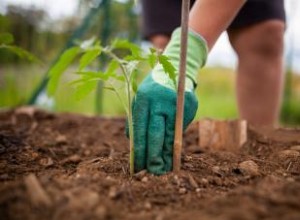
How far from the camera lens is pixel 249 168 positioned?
3.86 feet

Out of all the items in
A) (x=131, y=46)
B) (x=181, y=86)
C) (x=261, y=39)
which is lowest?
(x=181, y=86)

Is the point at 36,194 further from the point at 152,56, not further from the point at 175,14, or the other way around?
the point at 175,14

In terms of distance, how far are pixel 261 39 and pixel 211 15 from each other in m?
0.99

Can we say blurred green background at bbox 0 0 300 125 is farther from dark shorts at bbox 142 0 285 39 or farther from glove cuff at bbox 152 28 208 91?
glove cuff at bbox 152 28 208 91

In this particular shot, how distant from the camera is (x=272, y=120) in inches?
98.7

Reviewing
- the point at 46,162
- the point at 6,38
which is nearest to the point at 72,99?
the point at 46,162

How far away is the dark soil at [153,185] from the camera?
2.71ft

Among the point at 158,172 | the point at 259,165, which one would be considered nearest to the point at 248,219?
the point at 158,172

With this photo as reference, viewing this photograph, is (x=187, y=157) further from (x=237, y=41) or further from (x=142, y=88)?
(x=237, y=41)

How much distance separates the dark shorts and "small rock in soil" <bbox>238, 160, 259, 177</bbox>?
4.17ft

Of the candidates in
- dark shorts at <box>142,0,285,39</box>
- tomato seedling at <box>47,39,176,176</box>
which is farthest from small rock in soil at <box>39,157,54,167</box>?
dark shorts at <box>142,0,285,39</box>

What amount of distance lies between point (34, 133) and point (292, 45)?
3690mm

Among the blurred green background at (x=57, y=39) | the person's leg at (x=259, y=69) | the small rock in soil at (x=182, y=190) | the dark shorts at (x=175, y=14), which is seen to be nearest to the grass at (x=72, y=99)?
the blurred green background at (x=57, y=39)

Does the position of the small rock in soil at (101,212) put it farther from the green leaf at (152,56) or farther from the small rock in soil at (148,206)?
the green leaf at (152,56)
